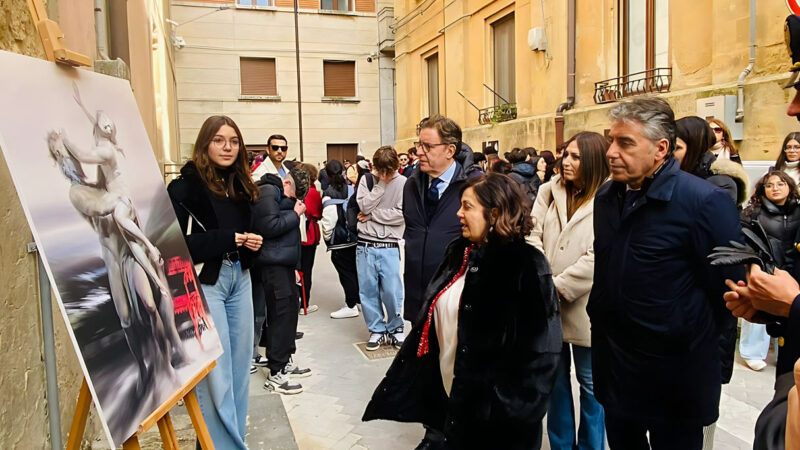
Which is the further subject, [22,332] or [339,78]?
[339,78]

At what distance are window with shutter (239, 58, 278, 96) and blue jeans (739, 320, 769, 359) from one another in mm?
Answer: 20890

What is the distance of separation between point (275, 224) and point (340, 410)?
1406 mm

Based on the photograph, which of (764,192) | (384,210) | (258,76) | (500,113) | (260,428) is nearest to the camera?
(260,428)

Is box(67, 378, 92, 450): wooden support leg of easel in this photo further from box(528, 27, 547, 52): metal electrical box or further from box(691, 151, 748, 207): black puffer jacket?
box(528, 27, 547, 52): metal electrical box

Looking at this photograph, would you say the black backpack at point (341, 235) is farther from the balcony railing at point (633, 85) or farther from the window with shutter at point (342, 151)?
the window with shutter at point (342, 151)

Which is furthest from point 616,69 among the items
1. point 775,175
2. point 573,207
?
point 573,207

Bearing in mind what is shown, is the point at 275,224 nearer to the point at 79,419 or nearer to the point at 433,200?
the point at 433,200

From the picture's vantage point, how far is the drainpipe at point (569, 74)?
12.1 meters

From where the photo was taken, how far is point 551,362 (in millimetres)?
2635

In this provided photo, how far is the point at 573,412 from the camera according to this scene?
3.37m

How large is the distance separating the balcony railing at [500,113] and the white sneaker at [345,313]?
919 centimetres

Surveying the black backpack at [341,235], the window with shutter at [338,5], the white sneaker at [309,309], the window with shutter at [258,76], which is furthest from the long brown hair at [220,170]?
the window with shutter at [338,5]

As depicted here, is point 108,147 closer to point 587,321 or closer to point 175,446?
point 175,446

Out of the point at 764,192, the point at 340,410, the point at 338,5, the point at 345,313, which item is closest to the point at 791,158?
the point at 764,192
